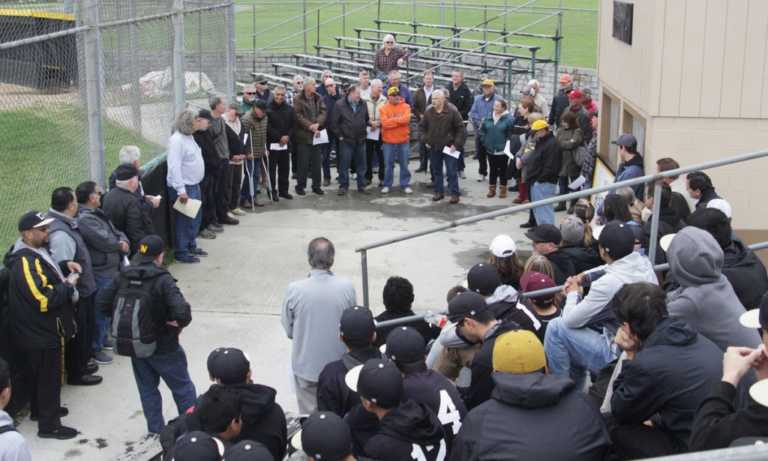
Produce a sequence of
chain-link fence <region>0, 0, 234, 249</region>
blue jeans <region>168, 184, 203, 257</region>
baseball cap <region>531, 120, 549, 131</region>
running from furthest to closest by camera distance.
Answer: baseball cap <region>531, 120, 549, 131</region>
blue jeans <region>168, 184, 203, 257</region>
chain-link fence <region>0, 0, 234, 249</region>

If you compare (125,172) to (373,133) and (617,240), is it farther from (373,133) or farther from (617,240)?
(373,133)

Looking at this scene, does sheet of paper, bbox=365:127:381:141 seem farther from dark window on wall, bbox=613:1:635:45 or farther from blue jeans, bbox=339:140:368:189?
dark window on wall, bbox=613:1:635:45

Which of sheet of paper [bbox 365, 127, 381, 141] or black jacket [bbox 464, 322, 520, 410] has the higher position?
black jacket [bbox 464, 322, 520, 410]

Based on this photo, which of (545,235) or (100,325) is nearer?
(545,235)

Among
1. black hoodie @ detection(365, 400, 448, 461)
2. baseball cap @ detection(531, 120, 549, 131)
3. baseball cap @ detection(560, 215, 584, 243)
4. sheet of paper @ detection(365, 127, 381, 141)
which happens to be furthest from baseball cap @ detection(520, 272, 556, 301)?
sheet of paper @ detection(365, 127, 381, 141)

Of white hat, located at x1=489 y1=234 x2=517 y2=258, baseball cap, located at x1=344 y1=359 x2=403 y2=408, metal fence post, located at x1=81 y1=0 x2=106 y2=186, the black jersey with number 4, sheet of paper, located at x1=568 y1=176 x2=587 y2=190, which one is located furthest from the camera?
sheet of paper, located at x1=568 y1=176 x2=587 y2=190

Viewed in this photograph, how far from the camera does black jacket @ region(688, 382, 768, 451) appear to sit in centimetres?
350

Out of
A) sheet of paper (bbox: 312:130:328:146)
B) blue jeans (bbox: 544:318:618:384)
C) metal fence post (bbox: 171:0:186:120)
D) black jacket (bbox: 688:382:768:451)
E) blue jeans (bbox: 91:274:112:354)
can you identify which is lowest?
blue jeans (bbox: 91:274:112:354)

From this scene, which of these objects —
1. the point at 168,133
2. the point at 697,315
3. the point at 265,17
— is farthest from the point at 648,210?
the point at 265,17

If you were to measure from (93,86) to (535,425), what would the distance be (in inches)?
295

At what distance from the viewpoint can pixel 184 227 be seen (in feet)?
38.0

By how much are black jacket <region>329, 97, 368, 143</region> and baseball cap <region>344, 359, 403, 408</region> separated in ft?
33.5

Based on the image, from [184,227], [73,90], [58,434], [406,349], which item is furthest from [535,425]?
[184,227]

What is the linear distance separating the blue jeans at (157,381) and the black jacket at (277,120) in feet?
22.9
